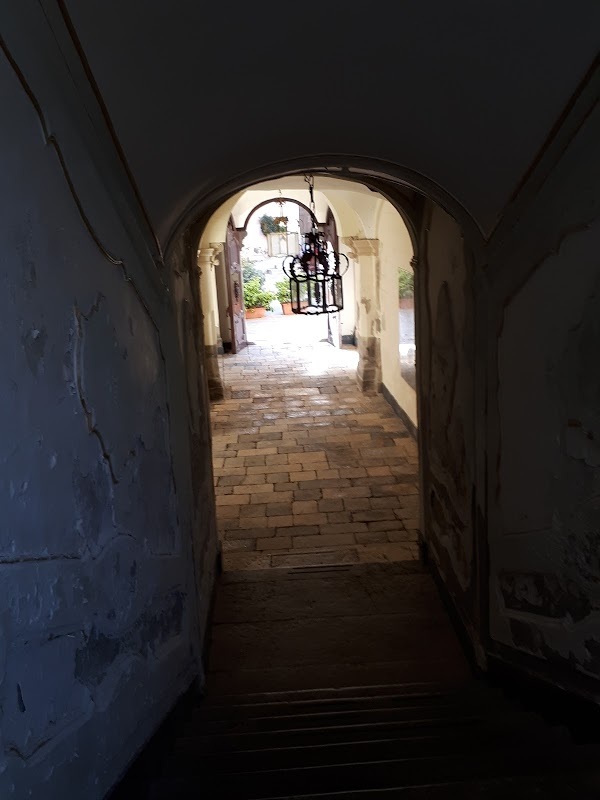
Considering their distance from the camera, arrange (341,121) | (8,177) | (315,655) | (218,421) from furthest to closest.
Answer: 1. (218,421)
2. (315,655)
3. (341,121)
4. (8,177)

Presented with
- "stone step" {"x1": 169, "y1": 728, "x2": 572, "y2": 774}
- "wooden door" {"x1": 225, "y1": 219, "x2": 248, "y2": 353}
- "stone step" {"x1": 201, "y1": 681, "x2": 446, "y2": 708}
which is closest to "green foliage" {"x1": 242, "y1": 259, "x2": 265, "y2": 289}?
"wooden door" {"x1": 225, "y1": 219, "x2": 248, "y2": 353}

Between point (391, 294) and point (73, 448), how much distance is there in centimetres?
847

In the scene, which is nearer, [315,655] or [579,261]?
[579,261]

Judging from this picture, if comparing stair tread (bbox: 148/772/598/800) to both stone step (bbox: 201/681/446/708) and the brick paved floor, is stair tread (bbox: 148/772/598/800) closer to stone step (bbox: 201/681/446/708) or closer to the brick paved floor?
stone step (bbox: 201/681/446/708)

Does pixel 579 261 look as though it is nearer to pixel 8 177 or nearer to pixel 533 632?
pixel 533 632

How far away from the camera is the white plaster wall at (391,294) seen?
29.9 feet

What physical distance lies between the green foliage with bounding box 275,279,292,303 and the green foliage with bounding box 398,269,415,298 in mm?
14628

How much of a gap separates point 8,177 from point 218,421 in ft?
28.8

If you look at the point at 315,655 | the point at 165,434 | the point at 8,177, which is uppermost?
the point at 8,177

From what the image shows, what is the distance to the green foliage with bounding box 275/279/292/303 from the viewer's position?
78.7 ft

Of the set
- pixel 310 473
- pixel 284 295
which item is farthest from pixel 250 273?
pixel 310 473

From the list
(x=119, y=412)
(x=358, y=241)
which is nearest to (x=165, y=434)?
(x=119, y=412)

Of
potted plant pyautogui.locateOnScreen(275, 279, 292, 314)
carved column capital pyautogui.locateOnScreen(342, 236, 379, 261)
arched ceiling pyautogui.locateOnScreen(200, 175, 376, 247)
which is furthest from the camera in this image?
potted plant pyautogui.locateOnScreen(275, 279, 292, 314)

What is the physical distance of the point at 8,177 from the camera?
1.53m
